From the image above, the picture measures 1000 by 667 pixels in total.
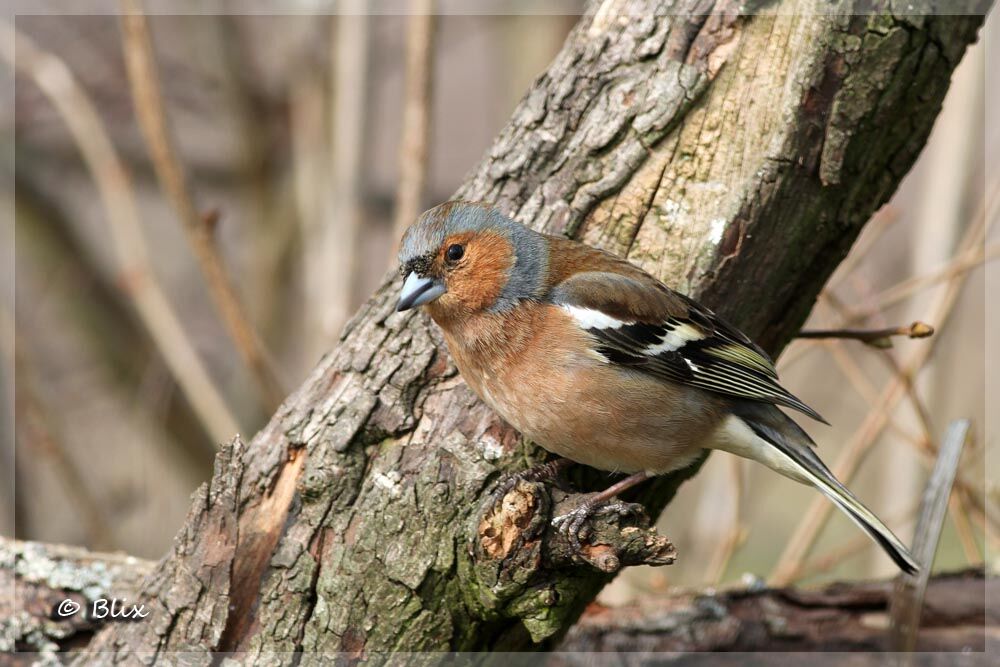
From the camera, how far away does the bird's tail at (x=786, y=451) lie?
323cm

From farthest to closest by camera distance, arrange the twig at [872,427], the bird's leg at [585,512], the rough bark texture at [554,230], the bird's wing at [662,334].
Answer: the twig at [872,427] < the bird's wing at [662,334] < the rough bark texture at [554,230] < the bird's leg at [585,512]

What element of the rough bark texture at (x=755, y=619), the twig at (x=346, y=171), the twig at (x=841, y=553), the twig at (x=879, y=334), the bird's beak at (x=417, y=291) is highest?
the twig at (x=346, y=171)

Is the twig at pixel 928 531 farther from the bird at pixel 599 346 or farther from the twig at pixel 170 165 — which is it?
the twig at pixel 170 165

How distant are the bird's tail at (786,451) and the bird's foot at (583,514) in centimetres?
81

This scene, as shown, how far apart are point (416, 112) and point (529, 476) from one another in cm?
221

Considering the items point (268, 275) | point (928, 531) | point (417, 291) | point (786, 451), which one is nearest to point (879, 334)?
point (786, 451)

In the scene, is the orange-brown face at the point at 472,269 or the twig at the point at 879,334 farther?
the twig at the point at 879,334

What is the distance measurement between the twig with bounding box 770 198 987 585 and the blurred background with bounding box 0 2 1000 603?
18 mm

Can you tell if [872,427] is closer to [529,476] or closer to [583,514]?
[529,476]

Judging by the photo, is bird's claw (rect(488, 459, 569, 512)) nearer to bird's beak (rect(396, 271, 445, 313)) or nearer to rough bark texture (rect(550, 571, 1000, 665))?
bird's beak (rect(396, 271, 445, 313))

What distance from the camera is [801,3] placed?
306 centimetres

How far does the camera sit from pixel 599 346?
10.4 ft

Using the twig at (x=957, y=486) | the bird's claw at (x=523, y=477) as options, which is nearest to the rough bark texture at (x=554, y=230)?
the bird's claw at (x=523, y=477)

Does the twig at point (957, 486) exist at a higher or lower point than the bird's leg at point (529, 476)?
lower
